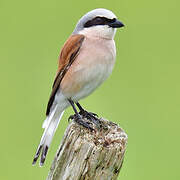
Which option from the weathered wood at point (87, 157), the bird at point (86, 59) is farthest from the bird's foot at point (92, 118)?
the weathered wood at point (87, 157)

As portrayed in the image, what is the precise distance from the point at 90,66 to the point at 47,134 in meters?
0.79

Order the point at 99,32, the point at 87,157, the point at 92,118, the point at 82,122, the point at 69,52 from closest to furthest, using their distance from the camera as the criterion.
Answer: the point at 87,157, the point at 82,122, the point at 92,118, the point at 69,52, the point at 99,32

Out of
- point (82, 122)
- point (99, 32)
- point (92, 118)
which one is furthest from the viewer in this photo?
point (99, 32)

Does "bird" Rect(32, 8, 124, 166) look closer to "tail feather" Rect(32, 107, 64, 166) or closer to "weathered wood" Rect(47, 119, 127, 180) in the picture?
"tail feather" Rect(32, 107, 64, 166)

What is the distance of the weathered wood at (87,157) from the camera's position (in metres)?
4.44

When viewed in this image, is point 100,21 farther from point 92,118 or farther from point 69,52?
point 92,118

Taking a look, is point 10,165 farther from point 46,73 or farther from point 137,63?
point 137,63

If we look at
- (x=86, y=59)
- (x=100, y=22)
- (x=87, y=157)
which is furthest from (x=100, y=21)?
(x=87, y=157)

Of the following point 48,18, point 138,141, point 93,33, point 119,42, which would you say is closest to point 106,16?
point 93,33

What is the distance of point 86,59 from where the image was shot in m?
6.00

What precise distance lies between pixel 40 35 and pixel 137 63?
1817 mm

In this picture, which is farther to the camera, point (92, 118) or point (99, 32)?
point (99, 32)

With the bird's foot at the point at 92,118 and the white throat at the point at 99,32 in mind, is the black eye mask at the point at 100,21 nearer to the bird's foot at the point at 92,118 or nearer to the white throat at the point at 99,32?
the white throat at the point at 99,32

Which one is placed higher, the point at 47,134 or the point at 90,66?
the point at 90,66
